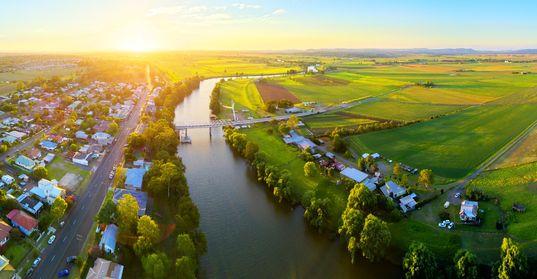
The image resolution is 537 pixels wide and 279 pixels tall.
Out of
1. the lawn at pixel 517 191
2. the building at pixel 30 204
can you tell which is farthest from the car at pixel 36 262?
the lawn at pixel 517 191

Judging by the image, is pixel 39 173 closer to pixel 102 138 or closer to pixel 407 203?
pixel 102 138

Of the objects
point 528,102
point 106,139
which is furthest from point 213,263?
point 528,102

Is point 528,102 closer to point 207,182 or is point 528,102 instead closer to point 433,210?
point 433,210

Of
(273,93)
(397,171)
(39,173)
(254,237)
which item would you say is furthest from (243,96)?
(254,237)

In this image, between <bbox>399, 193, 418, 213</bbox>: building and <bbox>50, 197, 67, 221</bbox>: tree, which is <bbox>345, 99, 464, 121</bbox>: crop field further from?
<bbox>50, 197, 67, 221</bbox>: tree

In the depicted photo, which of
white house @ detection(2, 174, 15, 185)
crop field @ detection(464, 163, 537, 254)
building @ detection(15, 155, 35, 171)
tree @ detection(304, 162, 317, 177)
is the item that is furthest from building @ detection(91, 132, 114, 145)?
crop field @ detection(464, 163, 537, 254)

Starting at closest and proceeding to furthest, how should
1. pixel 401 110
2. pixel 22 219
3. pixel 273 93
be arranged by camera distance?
pixel 22 219 → pixel 401 110 → pixel 273 93
